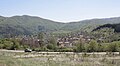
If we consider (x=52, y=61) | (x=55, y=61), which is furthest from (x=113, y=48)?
(x=52, y=61)

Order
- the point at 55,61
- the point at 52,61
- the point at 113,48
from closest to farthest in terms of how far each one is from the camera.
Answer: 1. the point at 52,61
2. the point at 55,61
3. the point at 113,48

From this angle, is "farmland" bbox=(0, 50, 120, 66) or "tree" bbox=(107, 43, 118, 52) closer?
"farmland" bbox=(0, 50, 120, 66)

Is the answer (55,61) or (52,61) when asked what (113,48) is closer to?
(55,61)

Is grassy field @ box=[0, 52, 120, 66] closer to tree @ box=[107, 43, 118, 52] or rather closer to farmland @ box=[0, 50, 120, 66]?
farmland @ box=[0, 50, 120, 66]

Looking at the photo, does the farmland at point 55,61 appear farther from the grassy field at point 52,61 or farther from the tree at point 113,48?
the tree at point 113,48

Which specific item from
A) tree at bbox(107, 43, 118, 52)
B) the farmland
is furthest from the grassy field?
tree at bbox(107, 43, 118, 52)

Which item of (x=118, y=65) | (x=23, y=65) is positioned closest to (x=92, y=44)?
(x=118, y=65)

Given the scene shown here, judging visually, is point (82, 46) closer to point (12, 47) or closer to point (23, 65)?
point (12, 47)

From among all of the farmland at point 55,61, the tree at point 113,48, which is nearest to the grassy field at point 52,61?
the farmland at point 55,61

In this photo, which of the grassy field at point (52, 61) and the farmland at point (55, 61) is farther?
the farmland at point (55, 61)

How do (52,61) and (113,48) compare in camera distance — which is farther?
(113,48)

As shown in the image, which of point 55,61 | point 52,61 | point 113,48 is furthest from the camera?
point 113,48

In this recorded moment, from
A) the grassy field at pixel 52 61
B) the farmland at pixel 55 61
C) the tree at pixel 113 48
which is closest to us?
the grassy field at pixel 52 61

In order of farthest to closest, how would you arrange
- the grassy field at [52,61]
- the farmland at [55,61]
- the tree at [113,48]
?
the tree at [113,48], the farmland at [55,61], the grassy field at [52,61]
